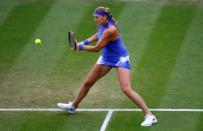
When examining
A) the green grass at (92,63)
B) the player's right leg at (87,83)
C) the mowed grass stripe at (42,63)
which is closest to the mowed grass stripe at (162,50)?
the green grass at (92,63)

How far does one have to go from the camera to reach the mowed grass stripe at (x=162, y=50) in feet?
46.8

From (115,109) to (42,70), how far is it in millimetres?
2828

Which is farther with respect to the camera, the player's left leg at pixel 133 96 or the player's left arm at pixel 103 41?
the player's left leg at pixel 133 96

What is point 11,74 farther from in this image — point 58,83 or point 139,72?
point 139,72

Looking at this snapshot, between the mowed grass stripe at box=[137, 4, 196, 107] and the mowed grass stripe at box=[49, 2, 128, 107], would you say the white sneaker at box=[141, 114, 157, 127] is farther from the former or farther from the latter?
the mowed grass stripe at box=[49, 2, 128, 107]

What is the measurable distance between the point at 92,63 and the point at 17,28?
311 cm

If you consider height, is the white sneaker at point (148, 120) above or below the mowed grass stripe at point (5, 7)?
above

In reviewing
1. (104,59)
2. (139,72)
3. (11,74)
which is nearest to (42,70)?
(11,74)

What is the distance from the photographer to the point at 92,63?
1580cm

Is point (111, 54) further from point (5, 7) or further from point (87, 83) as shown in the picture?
point (5, 7)

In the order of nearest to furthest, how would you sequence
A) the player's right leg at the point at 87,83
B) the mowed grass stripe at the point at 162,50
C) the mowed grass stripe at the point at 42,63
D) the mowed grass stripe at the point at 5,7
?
the player's right leg at the point at 87,83
the mowed grass stripe at the point at 42,63
the mowed grass stripe at the point at 162,50
the mowed grass stripe at the point at 5,7

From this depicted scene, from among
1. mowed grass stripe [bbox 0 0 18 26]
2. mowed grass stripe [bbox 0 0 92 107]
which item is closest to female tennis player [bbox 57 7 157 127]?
mowed grass stripe [bbox 0 0 92 107]

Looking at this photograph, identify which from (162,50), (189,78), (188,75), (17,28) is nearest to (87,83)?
(189,78)

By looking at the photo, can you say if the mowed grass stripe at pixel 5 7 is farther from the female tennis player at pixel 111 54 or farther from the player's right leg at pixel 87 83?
the female tennis player at pixel 111 54
